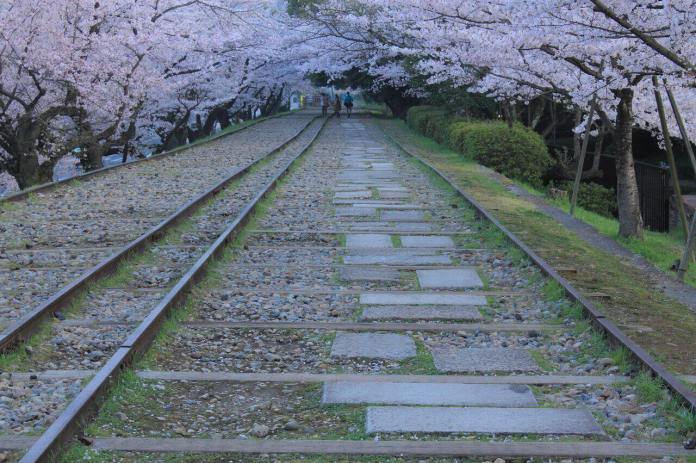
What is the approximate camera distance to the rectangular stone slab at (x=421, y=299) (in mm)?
7035

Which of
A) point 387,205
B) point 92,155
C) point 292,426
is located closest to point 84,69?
point 92,155

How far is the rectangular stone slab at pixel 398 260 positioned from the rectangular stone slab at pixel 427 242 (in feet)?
2.07

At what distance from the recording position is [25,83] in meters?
21.2

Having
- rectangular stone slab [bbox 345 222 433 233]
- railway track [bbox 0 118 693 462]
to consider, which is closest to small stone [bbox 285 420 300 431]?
railway track [bbox 0 118 693 462]

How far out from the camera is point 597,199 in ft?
69.6

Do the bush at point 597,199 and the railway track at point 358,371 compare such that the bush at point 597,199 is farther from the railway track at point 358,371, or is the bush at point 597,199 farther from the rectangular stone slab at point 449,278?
the rectangular stone slab at point 449,278

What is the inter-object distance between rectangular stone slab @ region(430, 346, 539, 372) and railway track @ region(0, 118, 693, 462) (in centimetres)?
2

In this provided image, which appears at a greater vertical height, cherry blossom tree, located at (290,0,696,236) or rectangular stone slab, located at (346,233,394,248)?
cherry blossom tree, located at (290,0,696,236)

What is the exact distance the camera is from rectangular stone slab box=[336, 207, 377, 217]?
465 inches

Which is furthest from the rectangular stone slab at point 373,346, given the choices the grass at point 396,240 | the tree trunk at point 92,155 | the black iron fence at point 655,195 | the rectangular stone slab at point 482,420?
the tree trunk at point 92,155

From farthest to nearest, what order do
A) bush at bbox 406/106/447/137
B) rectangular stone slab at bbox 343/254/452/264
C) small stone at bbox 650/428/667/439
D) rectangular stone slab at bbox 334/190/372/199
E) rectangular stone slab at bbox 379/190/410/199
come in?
bush at bbox 406/106/447/137
rectangular stone slab at bbox 379/190/410/199
rectangular stone slab at bbox 334/190/372/199
rectangular stone slab at bbox 343/254/452/264
small stone at bbox 650/428/667/439

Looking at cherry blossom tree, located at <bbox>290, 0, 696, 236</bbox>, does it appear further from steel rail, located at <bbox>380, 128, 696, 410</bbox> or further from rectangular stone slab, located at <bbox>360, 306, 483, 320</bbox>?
rectangular stone slab, located at <bbox>360, 306, 483, 320</bbox>

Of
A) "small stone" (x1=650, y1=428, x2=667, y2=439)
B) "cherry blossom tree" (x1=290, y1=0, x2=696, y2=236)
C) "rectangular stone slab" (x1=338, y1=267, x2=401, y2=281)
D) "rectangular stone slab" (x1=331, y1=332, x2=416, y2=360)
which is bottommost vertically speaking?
"rectangular stone slab" (x1=331, y1=332, x2=416, y2=360)

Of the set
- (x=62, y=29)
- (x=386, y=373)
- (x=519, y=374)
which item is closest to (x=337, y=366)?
(x=386, y=373)
